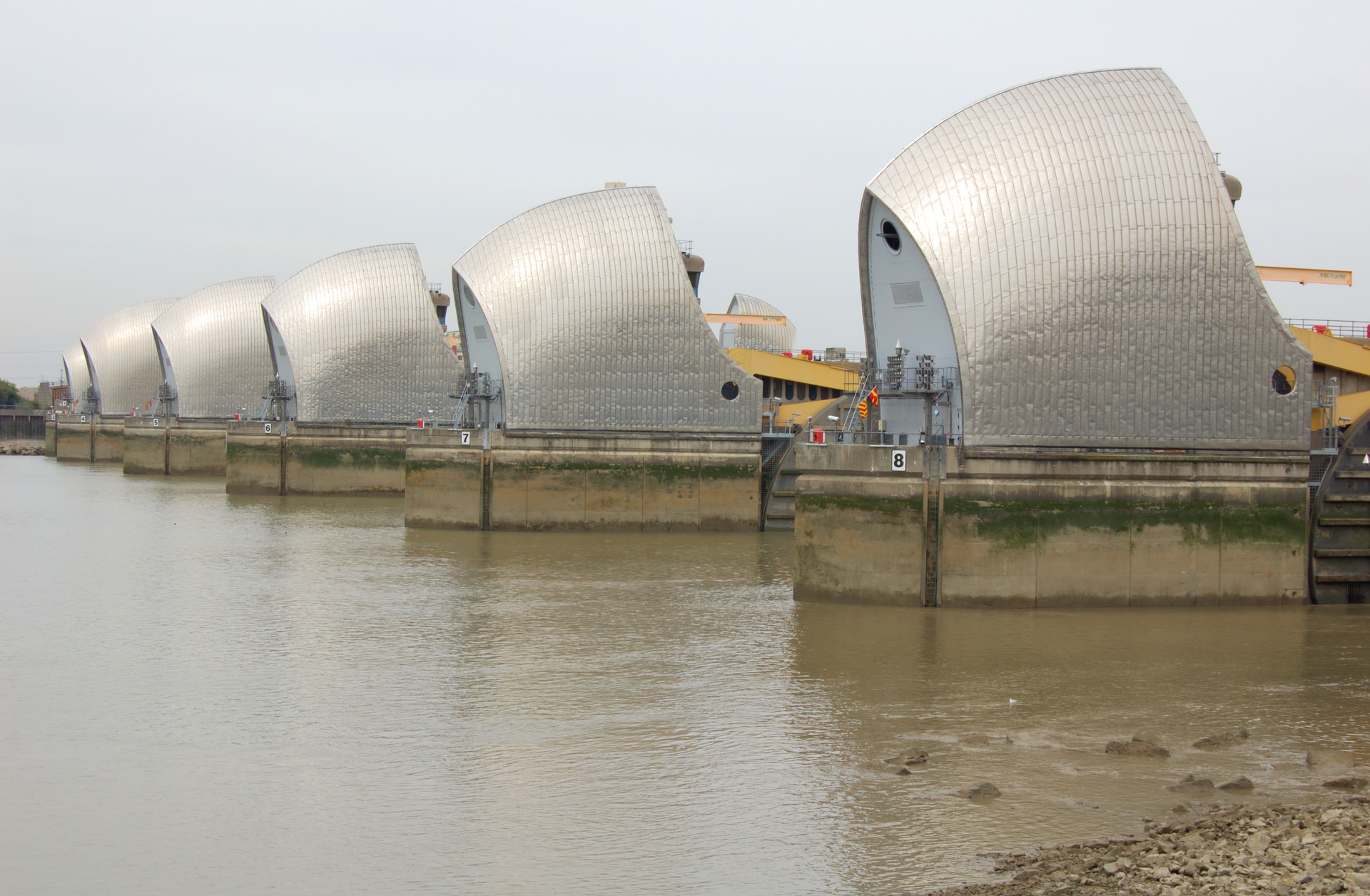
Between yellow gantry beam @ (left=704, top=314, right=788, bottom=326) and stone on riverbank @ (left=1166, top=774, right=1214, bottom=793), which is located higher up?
yellow gantry beam @ (left=704, top=314, right=788, bottom=326)

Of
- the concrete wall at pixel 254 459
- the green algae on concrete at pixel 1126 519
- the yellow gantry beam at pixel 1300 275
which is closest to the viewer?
the green algae on concrete at pixel 1126 519

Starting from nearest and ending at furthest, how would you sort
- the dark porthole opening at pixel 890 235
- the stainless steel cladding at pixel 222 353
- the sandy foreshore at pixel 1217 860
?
the sandy foreshore at pixel 1217 860 → the dark porthole opening at pixel 890 235 → the stainless steel cladding at pixel 222 353

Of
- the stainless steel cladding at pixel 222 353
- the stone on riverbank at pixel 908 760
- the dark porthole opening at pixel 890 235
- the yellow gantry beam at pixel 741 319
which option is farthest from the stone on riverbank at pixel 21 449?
the stone on riverbank at pixel 908 760

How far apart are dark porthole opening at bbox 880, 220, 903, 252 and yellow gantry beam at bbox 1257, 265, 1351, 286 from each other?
39.0ft

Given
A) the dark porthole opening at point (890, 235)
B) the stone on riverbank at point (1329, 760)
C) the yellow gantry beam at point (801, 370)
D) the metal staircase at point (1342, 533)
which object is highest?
the dark porthole opening at point (890, 235)

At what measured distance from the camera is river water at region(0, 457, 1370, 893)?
10531mm

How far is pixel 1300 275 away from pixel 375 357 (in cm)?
3206

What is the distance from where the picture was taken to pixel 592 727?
14258mm

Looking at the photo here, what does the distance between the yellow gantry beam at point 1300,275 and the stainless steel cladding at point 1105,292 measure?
343 inches

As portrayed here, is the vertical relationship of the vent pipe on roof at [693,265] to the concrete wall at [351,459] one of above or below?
above

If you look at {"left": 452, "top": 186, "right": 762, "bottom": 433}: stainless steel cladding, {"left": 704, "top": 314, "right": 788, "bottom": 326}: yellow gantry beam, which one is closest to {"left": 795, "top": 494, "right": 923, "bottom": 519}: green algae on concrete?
{"left": 452, "top": 186, "right": 762, "bottom": 433}: stainless steel cladding

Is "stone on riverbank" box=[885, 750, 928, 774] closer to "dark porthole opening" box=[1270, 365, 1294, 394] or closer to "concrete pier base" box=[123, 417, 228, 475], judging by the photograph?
"dark porthole opening" box=[1270, 365, 1294, 394]

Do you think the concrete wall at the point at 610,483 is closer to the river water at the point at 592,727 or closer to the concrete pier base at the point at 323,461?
the river water at the point at 592,727

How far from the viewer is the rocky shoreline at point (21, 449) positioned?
282 ft
